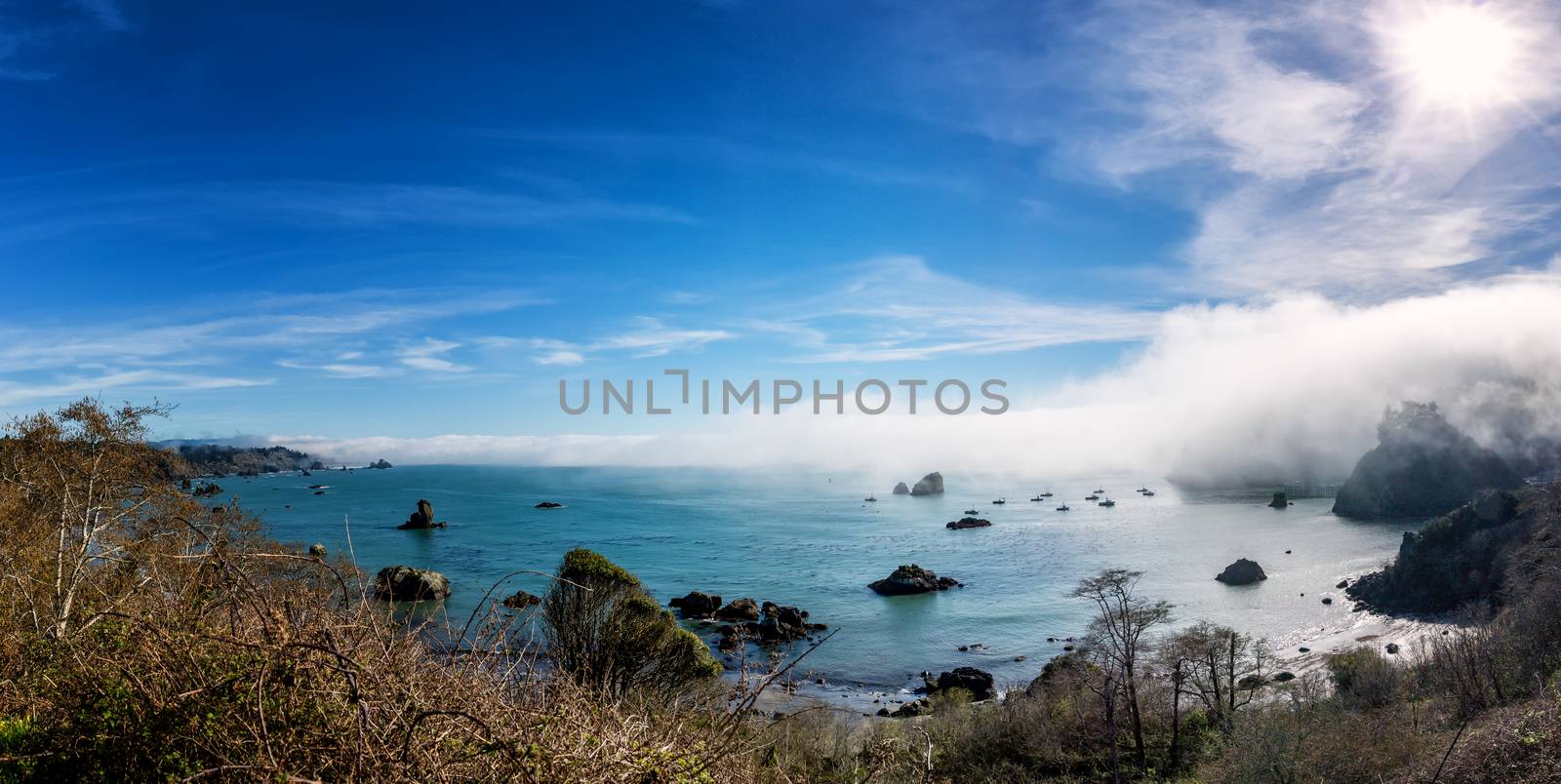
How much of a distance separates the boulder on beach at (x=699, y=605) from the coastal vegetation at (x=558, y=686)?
18.2 meters

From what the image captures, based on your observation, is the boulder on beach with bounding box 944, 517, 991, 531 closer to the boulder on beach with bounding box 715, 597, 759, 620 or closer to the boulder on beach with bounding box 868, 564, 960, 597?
the boulder on beach with bounding box 868, 564, 960, 597

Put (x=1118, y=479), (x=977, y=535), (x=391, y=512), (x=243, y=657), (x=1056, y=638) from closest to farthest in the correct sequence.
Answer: (x=243, y=657) < (x=1056, y=638) < (x=977, y=535) < (x=391, y=512) < (x=1118, y=479)

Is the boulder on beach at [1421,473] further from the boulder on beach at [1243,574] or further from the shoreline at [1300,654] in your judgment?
the shoreline at [1300,654]

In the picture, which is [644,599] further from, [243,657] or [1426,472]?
[1426,472]


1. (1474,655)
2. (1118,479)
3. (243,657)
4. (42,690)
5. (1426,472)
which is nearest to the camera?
(243,657)

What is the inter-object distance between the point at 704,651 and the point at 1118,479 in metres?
171

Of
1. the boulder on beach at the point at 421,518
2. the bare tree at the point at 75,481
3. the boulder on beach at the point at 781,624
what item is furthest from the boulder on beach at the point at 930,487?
the bare tree at the point at 75,481

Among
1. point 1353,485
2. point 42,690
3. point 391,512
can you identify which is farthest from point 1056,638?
point 391,512

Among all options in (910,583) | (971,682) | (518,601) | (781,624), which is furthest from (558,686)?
(910,583)

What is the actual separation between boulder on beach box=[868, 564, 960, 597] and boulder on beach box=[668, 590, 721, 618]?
42.5 ft

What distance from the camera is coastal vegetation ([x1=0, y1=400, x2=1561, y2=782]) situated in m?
3.16

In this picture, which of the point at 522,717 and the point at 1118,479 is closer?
the point at 522,717

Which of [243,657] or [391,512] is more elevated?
[243,657]

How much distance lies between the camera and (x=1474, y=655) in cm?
2291
